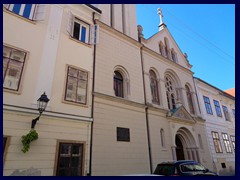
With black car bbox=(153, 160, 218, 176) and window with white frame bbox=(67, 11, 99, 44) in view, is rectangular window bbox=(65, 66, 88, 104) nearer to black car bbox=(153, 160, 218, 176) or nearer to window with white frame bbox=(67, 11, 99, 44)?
window with white frame bbox=(67, 11, 99, 44)

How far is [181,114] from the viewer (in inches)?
580

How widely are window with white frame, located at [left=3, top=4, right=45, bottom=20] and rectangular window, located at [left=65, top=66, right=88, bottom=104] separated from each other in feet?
10.9

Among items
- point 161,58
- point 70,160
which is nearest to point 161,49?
point 161,58

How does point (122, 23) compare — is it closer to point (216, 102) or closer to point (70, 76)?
point (70, 76)

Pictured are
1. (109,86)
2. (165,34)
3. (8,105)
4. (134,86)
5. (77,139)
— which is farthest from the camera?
(165,34)

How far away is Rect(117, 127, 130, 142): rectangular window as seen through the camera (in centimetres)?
1012

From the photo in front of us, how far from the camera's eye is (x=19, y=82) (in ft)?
25.7

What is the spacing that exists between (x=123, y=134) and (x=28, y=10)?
854cm

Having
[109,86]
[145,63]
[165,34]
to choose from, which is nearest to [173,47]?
[165,34]

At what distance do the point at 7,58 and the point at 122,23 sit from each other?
10.1 meters

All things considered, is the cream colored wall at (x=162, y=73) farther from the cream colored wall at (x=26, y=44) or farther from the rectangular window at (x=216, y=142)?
the cream colored wall at (x=26, y=44)

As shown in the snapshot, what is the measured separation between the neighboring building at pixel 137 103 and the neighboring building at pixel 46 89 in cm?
94

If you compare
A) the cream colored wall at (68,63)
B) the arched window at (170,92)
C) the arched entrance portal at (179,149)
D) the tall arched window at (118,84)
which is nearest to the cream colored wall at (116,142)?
the cream colored wall at (68,63)

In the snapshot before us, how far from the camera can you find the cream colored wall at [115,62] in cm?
1099
